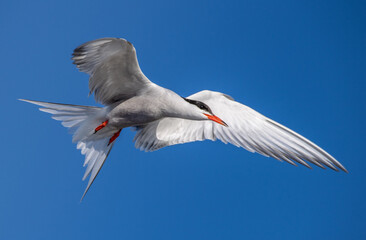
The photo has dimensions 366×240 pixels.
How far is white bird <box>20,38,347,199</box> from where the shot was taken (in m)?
1.69

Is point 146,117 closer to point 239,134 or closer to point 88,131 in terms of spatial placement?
point 88,131

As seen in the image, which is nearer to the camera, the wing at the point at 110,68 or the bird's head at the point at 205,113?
the wing at the point at 110,68

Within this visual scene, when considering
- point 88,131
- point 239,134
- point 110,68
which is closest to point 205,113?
point 239,134

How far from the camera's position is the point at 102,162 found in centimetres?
197

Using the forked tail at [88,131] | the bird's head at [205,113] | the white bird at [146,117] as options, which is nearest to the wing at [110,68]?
the white bird at [146,117]

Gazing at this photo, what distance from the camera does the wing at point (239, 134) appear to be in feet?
5.48

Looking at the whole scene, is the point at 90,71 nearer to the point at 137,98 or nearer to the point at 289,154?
the point at 137,98

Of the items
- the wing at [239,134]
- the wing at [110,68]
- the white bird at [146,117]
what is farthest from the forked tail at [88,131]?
the wing at [239,134]

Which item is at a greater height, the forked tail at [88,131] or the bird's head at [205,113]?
the bird's head at [205,113]

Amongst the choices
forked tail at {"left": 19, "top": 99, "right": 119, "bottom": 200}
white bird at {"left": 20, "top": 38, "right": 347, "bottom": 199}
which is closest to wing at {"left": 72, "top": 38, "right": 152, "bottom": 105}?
white bird at {"left": 20, "top": 38, "right": 347, "bottom": 199}

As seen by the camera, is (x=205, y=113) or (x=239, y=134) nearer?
(x=205, y=113)

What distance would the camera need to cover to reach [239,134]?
6.28 ft

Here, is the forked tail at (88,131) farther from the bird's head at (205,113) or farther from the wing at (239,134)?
the bird's head at (205,113)

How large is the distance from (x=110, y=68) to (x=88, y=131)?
425 mm
